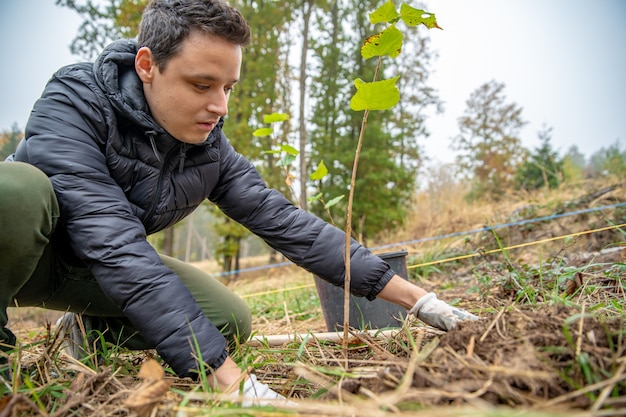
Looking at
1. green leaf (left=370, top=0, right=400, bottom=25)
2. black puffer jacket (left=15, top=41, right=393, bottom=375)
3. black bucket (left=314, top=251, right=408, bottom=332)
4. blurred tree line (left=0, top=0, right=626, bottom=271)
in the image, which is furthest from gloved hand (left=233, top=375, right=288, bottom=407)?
blurred tree line (left=0, top=0, right=626, bottom=271)

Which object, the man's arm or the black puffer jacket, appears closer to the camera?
the black puffer jacket

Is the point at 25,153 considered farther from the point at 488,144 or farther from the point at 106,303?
the point at 488,144

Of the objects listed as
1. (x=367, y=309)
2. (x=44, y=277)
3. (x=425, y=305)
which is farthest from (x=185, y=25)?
(x=367, y=309)

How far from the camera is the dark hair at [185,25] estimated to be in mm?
1257

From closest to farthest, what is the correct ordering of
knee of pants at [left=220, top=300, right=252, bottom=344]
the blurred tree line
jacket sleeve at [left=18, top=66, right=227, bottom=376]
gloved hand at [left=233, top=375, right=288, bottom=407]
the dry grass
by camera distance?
1. the dry grass
2. gloved hand at [left=233, top=375, right=288, bottom=407]
3. jacket sleeve at [left=18, top=66, right=227, bottom=376]
4. knee of pants at [left=220, top=300, right=252, bottom=344]
5. the blurred tree line

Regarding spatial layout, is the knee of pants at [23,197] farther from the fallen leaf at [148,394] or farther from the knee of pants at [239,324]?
the knee of pants at [239,324]

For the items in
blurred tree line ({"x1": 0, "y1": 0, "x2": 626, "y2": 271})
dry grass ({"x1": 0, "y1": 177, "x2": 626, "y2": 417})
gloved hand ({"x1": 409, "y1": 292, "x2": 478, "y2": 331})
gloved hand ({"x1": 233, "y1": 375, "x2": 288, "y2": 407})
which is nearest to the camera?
dry grass ({"x1": 0, "y1": 177, "x2": 626, "y2": 417})

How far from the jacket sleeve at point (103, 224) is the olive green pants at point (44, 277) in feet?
0.24

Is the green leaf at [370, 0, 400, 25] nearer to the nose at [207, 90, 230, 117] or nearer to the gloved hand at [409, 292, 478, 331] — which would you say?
the nose at [207, 90, 230, 117]

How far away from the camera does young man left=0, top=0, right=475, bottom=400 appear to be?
41.3 inches

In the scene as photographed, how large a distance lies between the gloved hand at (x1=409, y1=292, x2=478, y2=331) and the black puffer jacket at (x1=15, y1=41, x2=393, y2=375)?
0.51 ft

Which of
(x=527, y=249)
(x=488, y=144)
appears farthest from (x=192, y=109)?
(x=488, y=144)

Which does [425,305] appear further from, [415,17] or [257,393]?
[415,17]

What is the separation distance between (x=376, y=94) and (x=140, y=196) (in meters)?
0.89
